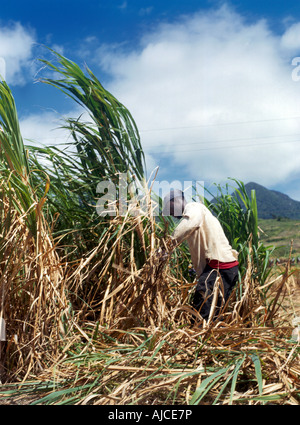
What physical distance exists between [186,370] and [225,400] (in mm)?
198

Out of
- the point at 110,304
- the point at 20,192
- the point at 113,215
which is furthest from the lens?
the point at 113,215

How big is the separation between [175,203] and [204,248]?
365mm

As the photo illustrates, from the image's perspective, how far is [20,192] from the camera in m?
2.22

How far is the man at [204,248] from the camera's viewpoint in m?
2.89

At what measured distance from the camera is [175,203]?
9.95 feet

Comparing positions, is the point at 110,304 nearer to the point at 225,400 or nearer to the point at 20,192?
the point at 20,192

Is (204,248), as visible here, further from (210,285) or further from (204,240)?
(210,285)

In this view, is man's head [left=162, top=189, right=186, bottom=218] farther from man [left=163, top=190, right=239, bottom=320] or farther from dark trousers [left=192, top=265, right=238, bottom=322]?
dark trousers [left=192, top=265, right=238, bottom=322]

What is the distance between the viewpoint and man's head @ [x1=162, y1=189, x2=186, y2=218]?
3035 millimetres

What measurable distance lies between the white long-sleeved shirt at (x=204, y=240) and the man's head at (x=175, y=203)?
13 centimetres

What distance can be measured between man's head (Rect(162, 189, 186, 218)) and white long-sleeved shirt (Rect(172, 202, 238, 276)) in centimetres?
13

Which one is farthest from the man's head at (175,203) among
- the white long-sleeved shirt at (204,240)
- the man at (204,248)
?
the white long-sleeved shirt at (204,240)
